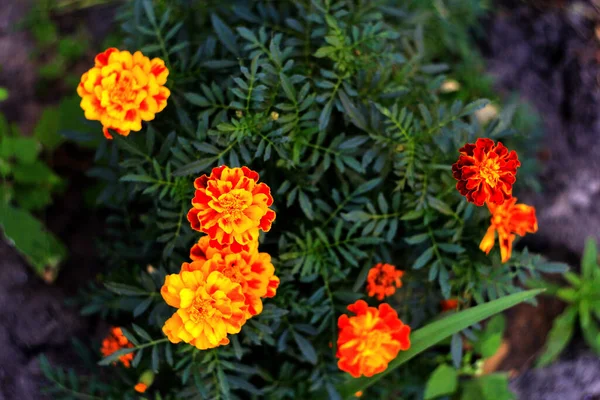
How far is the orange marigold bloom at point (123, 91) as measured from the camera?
4.98ft

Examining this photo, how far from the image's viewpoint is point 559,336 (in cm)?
232

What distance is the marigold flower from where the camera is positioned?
1.46 m

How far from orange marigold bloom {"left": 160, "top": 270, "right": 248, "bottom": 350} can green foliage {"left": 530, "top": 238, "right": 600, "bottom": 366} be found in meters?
1.34

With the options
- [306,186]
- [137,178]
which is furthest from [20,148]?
[306,186]

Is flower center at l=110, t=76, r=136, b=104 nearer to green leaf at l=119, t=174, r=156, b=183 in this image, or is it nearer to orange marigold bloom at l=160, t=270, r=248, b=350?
green leaf at l=119, t=174, r=156, b=183

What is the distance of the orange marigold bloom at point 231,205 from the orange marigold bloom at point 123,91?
0.30 metres

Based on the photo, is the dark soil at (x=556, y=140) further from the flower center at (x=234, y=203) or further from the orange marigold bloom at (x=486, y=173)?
the flower center at (x=234, y=203)

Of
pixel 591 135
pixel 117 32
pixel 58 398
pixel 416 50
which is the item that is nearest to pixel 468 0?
pixel 416 50

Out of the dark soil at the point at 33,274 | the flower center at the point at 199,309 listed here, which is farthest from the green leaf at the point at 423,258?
the dark soil at the point at 33,274

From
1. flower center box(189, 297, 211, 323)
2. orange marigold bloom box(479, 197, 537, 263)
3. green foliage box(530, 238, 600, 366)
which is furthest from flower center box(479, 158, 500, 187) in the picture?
green foliage box(530, 238, 600, 366)

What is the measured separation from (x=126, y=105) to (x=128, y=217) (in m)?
0.55

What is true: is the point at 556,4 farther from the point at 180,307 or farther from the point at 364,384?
the point at 180,307

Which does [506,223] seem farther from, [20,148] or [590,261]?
[20,148]

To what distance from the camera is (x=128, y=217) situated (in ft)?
6.47
